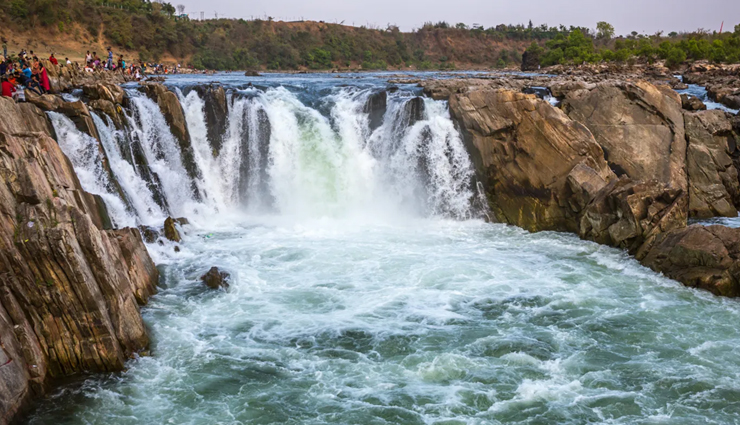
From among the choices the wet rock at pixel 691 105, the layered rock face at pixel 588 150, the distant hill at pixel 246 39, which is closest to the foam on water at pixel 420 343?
the layered rock face at pixel 588 150

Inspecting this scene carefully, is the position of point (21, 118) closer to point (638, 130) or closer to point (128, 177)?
point (128, 177)

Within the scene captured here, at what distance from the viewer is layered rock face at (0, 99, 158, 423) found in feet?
30.1

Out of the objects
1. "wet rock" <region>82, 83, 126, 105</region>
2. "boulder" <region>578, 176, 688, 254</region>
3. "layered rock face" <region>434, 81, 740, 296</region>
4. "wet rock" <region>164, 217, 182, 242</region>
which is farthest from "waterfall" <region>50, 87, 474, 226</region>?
"boulder" <region>578, 176, 688, 254</region>

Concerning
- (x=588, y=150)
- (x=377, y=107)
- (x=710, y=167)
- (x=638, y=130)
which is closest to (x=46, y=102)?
(x=377, y=107)

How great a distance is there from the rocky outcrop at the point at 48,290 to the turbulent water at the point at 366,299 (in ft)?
1.70

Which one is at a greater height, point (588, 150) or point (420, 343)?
point (588, 150)

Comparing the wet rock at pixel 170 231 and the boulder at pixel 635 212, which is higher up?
the boulder at pixel 635 212

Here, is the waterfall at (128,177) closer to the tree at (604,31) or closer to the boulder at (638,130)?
the boulder at (638,130)

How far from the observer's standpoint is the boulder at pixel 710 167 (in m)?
20.2

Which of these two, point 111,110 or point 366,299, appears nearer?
point 366,299

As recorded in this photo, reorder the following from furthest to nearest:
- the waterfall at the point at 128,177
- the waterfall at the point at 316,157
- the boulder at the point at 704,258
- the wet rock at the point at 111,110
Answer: the waterfall at the point at 316,157 → the wet rock at the point at 111,110 → the waterfall at the point at 128,177 → the boulder at the point at 704,258

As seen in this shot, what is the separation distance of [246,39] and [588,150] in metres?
65.0

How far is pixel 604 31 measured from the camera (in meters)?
95.3

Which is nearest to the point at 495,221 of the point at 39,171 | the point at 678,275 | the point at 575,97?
the point at 575,97
